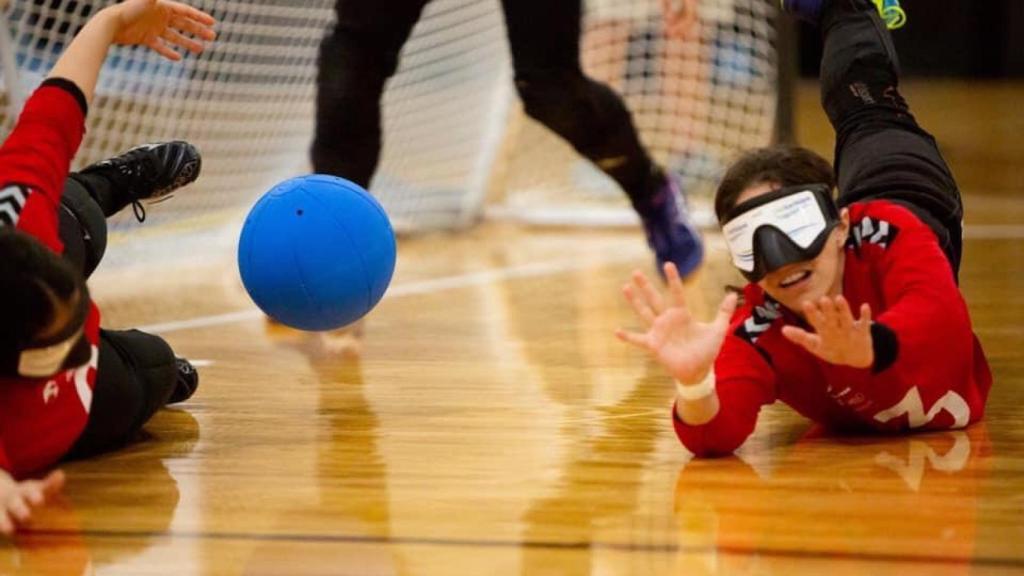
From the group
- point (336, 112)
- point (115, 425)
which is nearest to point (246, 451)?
point (115, 425)

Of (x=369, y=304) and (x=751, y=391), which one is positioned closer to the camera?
(x=751, y=391)

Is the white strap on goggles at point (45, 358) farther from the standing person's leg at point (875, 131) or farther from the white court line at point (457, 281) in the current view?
the white court line at point (457, 281)

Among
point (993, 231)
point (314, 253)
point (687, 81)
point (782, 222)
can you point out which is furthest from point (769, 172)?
point (687, 81)

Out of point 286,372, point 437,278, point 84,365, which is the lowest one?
point 437,278

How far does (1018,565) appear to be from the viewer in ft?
4.55

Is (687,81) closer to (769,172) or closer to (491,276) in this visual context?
(491,276)

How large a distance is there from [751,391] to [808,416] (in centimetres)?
18

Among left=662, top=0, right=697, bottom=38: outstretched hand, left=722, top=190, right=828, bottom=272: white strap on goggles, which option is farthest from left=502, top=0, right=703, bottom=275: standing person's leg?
left=722, top=190, right=828, bottom=272: white strap on goggles

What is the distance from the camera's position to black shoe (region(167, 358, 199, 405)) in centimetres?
214

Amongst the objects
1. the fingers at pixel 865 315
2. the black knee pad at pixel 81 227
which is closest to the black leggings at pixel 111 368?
the black knee pad at pixel 81 227

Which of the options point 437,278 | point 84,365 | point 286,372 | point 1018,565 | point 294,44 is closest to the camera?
point 1018,565

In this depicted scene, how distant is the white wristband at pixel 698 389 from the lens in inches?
66.9

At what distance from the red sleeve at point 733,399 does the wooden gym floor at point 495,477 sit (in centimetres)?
3

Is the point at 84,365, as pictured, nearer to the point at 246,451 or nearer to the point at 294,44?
the point at 246,451
